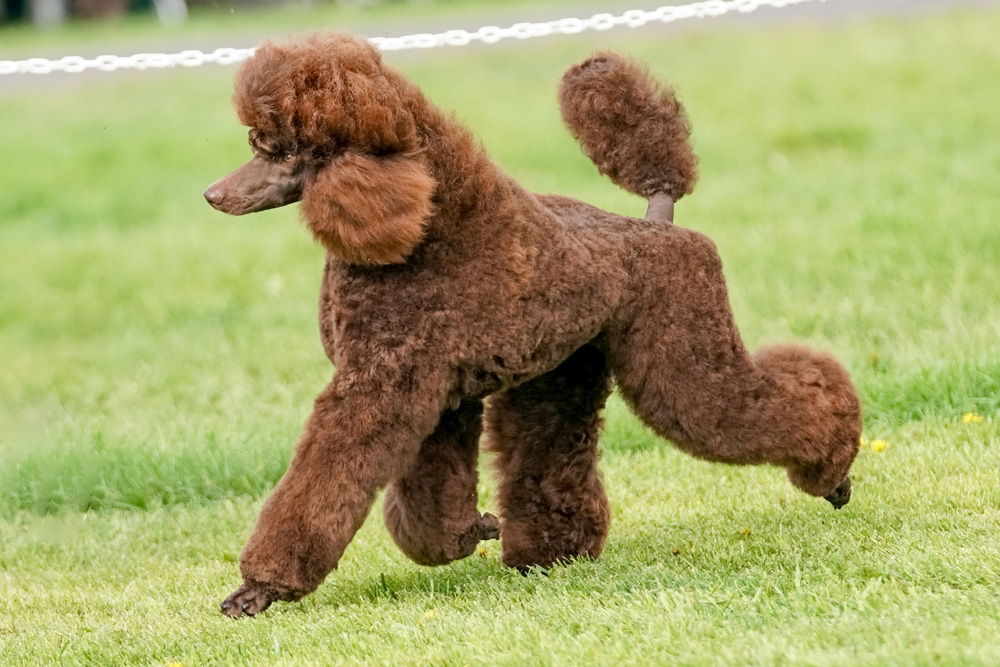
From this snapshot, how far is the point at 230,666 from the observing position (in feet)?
12.8

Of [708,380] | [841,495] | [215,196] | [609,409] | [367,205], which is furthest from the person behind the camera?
[609,409]

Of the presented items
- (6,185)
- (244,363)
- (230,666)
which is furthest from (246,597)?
(6,185)

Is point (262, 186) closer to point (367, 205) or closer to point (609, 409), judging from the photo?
point (367, 205)

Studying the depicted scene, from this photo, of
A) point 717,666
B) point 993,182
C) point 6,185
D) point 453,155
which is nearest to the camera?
point 717,666

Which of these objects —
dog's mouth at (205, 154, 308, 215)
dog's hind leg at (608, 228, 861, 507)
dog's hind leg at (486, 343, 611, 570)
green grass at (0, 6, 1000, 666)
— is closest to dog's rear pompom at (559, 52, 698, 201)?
dog's hind leg at (608, 228, 861, 507)

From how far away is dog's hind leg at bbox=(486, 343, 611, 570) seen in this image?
474 cm

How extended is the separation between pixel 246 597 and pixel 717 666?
1.44 metres

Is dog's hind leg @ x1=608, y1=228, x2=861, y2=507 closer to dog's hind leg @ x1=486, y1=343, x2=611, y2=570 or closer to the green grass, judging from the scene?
dog's hind leg @ x1=486, y1=343, x2=611, y2=570

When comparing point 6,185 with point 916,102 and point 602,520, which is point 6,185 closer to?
point 916,102

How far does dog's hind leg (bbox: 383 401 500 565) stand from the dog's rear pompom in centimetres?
98

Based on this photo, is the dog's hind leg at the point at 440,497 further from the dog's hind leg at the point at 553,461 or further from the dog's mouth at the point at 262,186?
the dog's mouth at the point at 262,186

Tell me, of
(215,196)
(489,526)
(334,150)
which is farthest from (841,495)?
(215,196)

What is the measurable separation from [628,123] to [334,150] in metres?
1.24

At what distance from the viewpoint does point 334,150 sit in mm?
4012
